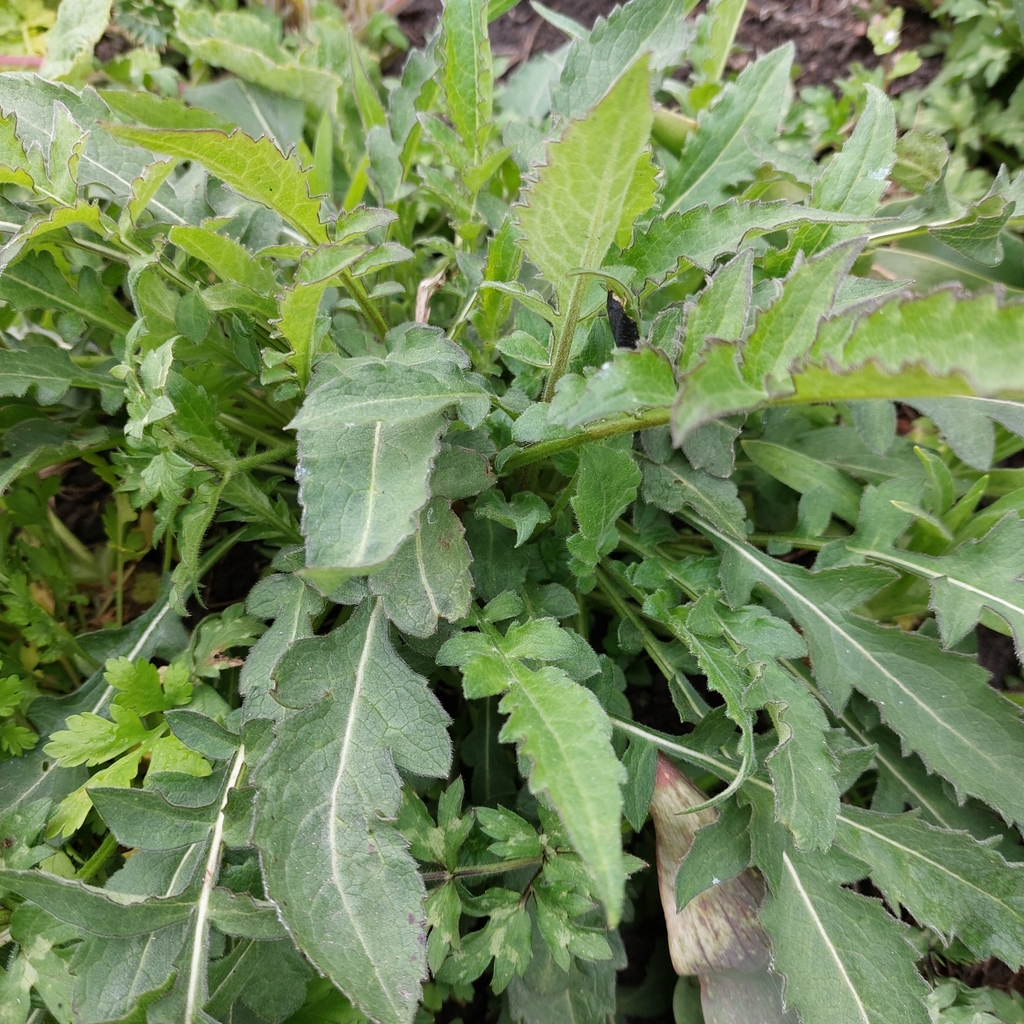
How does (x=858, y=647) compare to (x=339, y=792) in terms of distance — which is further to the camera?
(x=858, y=647)

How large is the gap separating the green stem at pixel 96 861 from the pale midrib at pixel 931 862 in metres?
1.19

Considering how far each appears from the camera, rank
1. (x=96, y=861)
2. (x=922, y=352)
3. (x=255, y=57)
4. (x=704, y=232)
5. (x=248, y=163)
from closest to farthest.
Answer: (x=922, y=352)
(x=248, y=163)
(x=704, y=232)
(x=96, y=861)
(x=255, y=57)

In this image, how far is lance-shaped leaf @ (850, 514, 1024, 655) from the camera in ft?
3.92

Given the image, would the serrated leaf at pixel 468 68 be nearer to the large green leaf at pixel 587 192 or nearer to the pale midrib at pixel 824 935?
the large green leaf at pixel 587 192

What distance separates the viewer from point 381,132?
1.47 metres

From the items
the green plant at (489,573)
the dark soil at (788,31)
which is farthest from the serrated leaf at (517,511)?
the dark soil at (788,31)

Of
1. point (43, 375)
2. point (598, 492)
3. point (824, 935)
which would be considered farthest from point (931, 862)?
point (43, 375)

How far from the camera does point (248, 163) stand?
3.22 ft

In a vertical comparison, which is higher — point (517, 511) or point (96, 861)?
point (517, 511)

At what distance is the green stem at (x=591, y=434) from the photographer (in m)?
1.01

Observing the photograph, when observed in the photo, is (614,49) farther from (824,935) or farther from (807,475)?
(824,935)

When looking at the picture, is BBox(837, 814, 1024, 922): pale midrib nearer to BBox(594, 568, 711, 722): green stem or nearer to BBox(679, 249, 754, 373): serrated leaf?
BBox(594, 568, 711, 722): green stem

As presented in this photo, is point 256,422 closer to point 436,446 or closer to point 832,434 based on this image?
point 436,446

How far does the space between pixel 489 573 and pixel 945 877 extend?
2.82 feet
